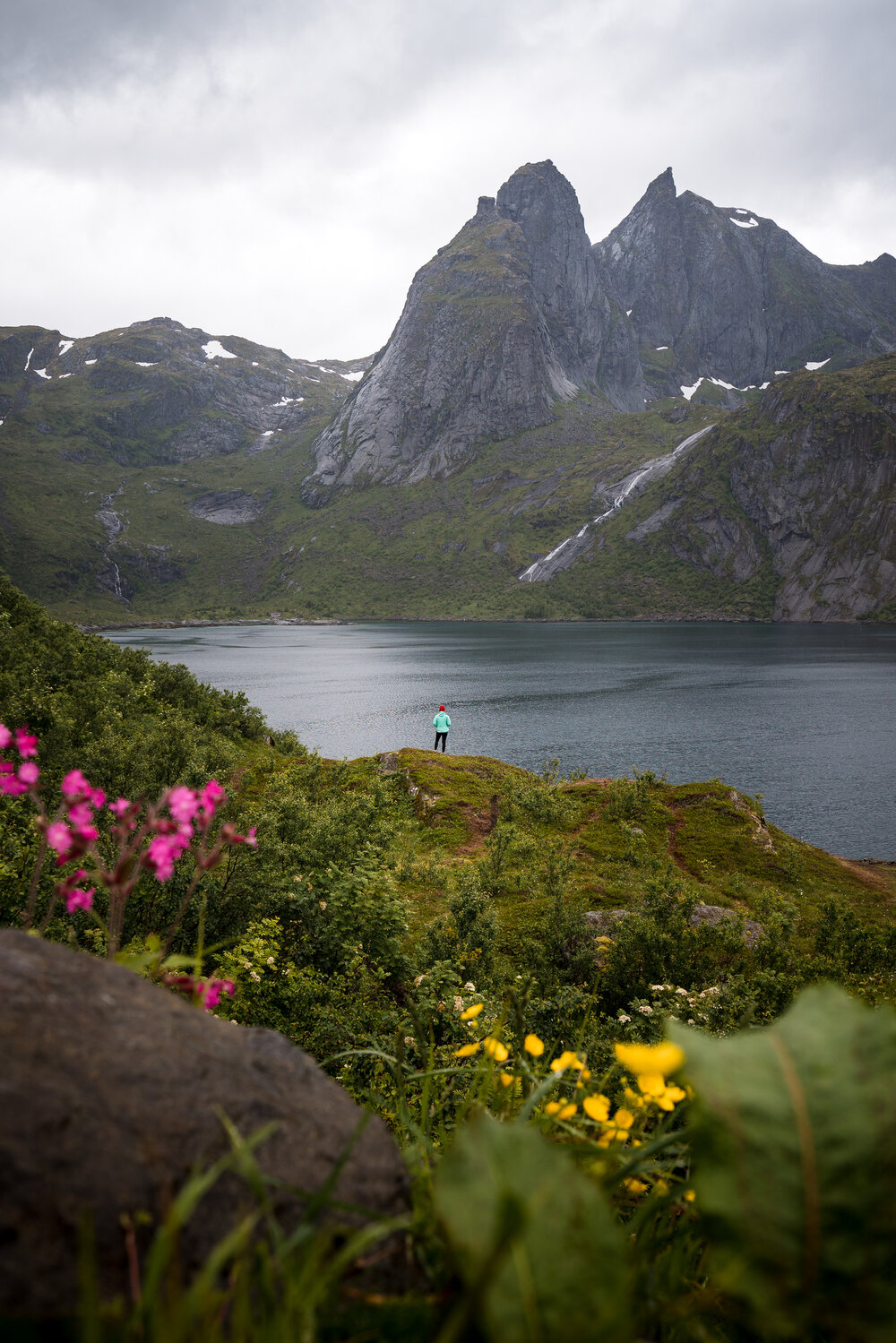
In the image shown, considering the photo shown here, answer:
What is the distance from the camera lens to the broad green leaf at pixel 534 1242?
78 centimetres

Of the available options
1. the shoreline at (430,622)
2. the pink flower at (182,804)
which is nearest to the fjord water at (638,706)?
the pink flower at (182,804)

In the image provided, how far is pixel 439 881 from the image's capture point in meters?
12.6

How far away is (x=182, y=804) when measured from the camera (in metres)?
1.95

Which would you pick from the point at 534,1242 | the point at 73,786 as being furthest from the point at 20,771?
the point at 534,1242

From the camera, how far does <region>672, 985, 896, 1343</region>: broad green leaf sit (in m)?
0.88

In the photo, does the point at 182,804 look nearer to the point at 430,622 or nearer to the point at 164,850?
the point at 164,850

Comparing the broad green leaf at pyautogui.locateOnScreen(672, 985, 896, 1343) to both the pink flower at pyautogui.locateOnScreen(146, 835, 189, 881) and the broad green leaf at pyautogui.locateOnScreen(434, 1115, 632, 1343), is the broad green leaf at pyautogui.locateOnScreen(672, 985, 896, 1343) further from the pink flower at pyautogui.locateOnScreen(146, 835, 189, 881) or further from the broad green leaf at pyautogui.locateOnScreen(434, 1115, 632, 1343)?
the pink flower at pyautogui.locateOnScreen(146, 835, 189, 881)

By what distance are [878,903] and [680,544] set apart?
197 meters

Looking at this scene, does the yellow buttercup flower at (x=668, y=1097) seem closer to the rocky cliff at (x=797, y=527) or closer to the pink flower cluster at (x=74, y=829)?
the pink flower cluster at (x=74, y=829)

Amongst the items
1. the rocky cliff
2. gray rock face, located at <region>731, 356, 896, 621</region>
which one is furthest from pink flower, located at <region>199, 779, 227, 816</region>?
gray rock face, located at <region>731, 356, 896, 621</region>

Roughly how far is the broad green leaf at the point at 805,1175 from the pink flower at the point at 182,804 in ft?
4.89

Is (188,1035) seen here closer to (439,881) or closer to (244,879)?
(244,879)

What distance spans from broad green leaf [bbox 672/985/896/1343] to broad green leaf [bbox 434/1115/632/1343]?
182mm

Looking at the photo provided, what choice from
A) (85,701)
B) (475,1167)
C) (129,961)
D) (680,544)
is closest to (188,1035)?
(129,961)
